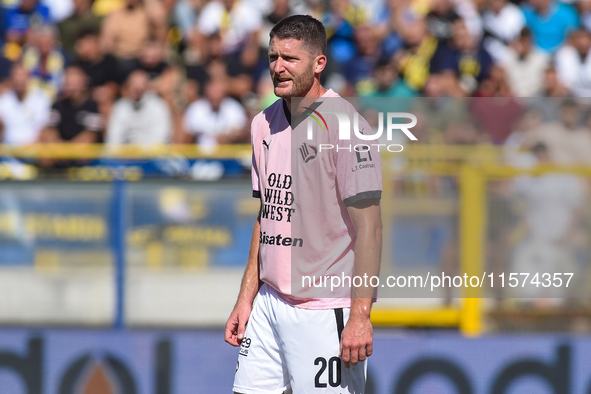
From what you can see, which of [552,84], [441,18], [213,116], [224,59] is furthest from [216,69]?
[552,84]

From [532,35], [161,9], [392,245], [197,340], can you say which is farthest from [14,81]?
[532,35]

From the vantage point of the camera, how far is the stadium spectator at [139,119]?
24.6ft

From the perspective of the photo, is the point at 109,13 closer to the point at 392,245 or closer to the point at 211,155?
the point at 211,155

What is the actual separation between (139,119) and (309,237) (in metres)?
4.72

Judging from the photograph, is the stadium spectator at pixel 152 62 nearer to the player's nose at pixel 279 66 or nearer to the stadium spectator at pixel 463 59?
the stadium spectator at pixel 463 59

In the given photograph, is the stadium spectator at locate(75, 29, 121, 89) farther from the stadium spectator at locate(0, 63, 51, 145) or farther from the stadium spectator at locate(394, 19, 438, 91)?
the stadium spectator at locate(394, 19, 438, 91)

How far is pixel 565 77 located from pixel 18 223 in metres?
5.80

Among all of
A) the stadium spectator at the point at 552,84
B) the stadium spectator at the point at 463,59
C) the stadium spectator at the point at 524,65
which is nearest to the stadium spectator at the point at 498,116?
the stadium spectator at the point at 552,84

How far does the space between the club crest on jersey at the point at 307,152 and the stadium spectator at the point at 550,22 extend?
6.31 m

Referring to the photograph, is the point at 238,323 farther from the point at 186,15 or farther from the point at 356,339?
the point at 186,15

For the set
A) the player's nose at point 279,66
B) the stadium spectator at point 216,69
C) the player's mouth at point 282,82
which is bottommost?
the player's mouth at point 282,82

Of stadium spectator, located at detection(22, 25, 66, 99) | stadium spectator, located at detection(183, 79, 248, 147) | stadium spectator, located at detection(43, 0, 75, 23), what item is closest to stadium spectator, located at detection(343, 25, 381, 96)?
stadium spectator, located at detection(183, 79, 248, 147)

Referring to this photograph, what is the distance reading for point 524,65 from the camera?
820 cm

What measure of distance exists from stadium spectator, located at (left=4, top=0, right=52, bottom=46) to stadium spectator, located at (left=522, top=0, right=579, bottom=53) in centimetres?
570
